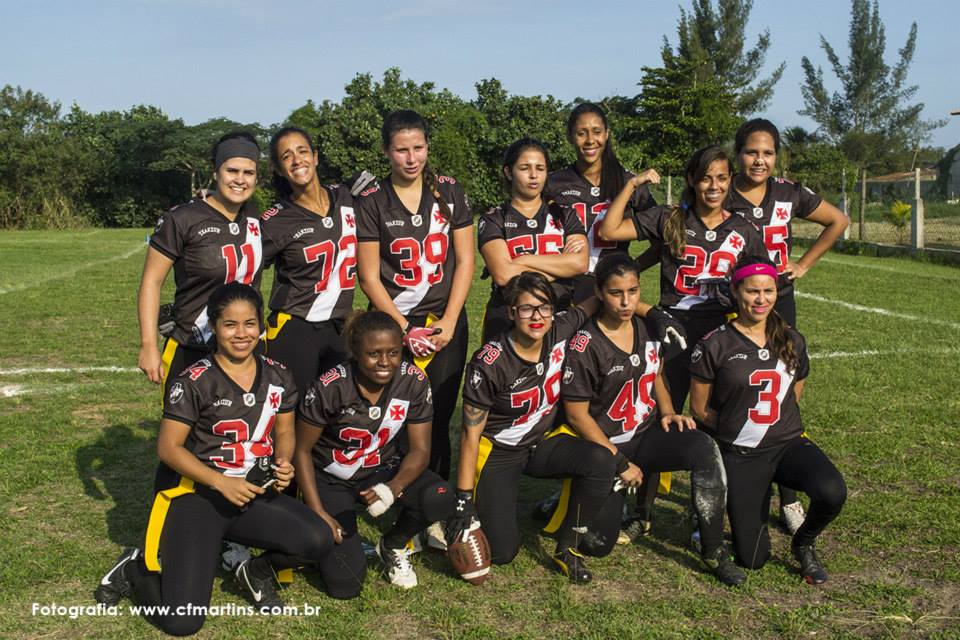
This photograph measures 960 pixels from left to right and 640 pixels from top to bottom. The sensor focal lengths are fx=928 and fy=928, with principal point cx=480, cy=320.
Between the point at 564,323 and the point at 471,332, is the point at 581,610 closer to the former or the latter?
the point at 564,323

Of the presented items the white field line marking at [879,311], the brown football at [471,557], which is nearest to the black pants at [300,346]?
the brown football at [471,557]

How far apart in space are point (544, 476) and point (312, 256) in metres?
1.50

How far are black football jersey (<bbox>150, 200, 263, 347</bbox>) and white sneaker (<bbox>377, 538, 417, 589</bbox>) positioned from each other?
1255mm

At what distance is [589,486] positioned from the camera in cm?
410

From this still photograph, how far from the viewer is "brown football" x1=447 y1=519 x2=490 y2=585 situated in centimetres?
400

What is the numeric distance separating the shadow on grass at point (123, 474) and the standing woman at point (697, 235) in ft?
9.15

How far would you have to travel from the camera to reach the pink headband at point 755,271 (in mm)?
4152

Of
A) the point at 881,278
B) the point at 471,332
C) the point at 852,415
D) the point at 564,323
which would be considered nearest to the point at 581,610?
the point at 564,323

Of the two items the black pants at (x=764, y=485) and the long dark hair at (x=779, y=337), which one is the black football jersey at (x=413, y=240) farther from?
the black pants at (x=764, y=485)

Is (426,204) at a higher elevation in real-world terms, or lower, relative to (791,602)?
higher

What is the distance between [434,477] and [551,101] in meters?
31.6

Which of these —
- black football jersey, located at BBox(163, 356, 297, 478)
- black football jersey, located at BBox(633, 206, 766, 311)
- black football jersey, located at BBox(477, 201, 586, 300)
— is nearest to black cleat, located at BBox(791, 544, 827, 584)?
black football jersey, located at BBox(633, 206, 766, 311)

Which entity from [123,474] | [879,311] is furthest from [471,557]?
[879,311]

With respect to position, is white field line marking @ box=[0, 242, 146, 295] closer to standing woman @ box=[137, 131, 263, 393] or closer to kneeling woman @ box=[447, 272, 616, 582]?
standing woman @ box=[137, 131, 263, 393]
